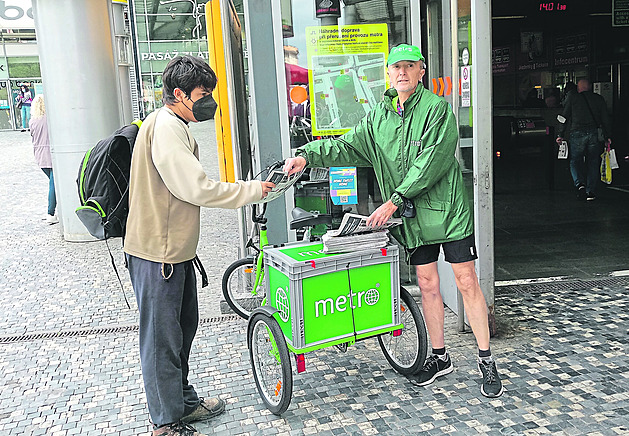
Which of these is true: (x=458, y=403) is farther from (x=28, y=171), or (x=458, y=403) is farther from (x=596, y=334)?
(x=28, y=171)

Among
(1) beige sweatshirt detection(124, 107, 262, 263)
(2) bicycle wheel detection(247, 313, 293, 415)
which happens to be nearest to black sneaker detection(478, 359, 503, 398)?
(2) bicycle wheel detection(247, 313, 293, 415)

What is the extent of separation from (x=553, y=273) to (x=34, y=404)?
4568 millimetres

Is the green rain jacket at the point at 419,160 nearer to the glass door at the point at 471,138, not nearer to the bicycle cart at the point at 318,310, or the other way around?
the bicycle cart at the point at 318,310

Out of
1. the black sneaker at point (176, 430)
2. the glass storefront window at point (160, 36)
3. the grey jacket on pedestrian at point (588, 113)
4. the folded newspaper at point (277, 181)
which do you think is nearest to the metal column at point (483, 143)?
the folded newspaper at point (277, 181)

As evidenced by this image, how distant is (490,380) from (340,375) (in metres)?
0.94

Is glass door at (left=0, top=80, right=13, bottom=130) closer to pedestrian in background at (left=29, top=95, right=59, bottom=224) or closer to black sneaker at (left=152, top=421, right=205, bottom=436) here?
pedestrian in background at (left=29, top=95, right=59, bottom=224)

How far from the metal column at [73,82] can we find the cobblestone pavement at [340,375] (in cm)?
252

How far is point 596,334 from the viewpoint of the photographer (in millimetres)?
4559

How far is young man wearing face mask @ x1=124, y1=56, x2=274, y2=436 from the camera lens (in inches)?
124

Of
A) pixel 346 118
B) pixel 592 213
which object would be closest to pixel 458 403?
pixel 346 118

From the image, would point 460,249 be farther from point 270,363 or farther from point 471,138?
point 270,363

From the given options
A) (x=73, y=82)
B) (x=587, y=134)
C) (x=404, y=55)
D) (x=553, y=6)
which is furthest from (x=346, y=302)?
(x=553, y=6)

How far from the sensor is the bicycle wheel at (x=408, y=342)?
12.6 ft

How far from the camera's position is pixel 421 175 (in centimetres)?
355
